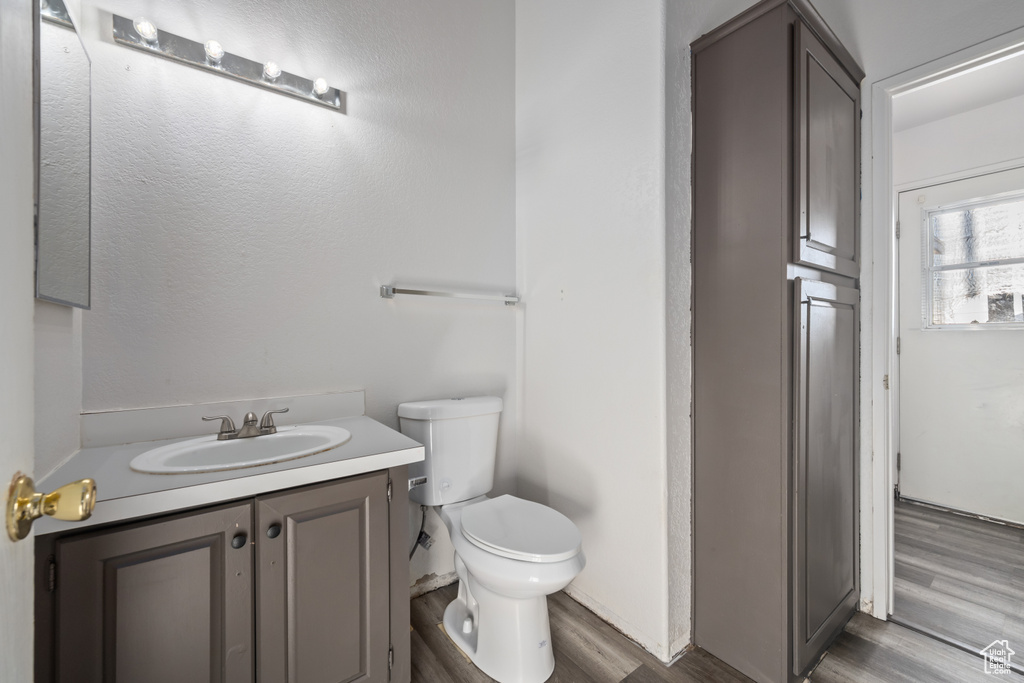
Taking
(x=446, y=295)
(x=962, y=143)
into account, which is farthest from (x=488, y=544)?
(x=962, y=143)

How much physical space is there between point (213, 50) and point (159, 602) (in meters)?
1.53

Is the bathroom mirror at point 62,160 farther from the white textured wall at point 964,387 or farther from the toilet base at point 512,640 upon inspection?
the white textured wall at point 964,387

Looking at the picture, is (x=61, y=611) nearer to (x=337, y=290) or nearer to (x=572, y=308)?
(x=337, y=290)

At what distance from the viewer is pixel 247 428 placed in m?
1.30

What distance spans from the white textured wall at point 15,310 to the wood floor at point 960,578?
8.16ft

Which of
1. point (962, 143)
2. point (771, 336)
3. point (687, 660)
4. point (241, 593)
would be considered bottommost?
point (687, 660)

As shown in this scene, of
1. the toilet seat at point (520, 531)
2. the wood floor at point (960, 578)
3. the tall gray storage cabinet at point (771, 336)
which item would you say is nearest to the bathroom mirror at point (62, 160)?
the toilet seat at point (520, 531)

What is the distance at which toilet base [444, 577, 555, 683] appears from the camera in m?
1.36

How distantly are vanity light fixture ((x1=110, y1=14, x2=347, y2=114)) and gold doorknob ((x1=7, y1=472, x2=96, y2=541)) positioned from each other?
1.42m

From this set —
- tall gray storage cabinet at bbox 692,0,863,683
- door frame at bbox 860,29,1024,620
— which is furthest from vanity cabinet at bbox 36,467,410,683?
door frame at bbox 860,29,1024,620

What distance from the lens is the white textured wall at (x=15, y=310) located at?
0.43m

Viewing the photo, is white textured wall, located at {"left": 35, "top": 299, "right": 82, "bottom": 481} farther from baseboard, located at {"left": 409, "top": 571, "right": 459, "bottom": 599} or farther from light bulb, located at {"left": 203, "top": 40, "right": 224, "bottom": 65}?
baseboard, located at {"left": 409, "top": 571, "right": 459, "bottom": 599}

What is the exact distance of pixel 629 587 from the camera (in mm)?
1558

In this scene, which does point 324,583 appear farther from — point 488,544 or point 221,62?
point 221,62
